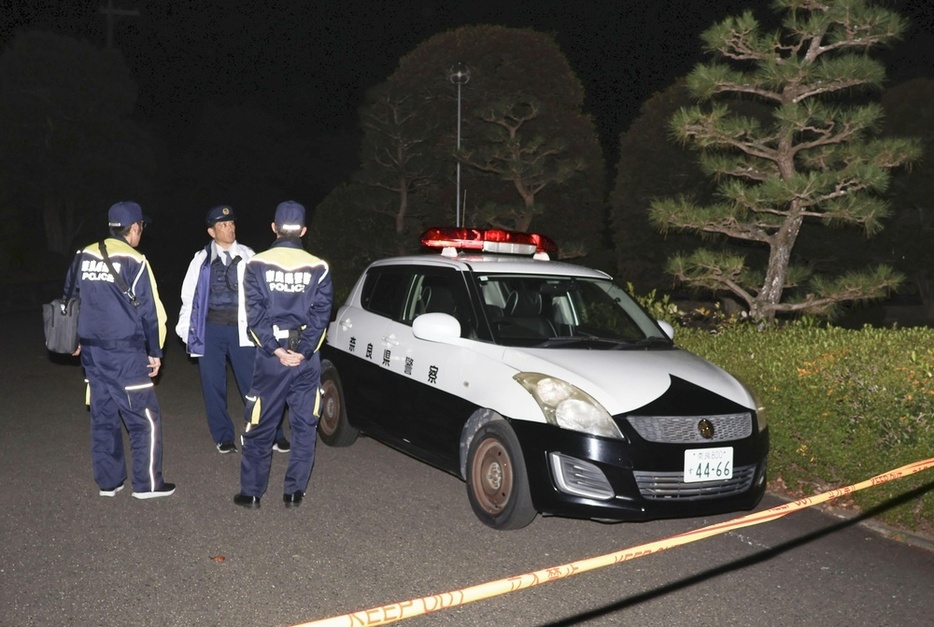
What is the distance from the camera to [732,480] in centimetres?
570

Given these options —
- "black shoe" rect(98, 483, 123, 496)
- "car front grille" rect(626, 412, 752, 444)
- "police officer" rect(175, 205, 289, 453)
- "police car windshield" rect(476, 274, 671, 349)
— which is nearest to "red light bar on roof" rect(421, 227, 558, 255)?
"police car windshield" rect(476, 274, 671, 349)

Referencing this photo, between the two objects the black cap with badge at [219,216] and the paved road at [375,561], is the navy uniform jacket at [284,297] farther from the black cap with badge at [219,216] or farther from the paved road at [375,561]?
the black cap with badge at [219,216]

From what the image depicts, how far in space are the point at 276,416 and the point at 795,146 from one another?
613 cm

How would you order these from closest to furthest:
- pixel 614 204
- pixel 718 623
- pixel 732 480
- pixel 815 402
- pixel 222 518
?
pixel 718 623 < pixel 732 480 < pixel 222 518 < pixel 815 402 < pixel 614 204

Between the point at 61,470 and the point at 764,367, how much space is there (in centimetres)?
506

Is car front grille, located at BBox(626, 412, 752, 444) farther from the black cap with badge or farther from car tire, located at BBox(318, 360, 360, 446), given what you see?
the black cap with badge

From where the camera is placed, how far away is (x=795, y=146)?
32.6ft

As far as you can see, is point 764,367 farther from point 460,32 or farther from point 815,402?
point 460,32

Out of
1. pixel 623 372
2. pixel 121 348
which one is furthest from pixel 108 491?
pixel 623 372

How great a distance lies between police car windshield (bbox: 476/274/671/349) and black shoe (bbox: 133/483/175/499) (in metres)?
2.33

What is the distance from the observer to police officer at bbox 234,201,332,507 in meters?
6.12

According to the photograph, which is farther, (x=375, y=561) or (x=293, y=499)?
(x=293, y=499)

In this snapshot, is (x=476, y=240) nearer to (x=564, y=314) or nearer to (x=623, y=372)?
(x=564, y=314)

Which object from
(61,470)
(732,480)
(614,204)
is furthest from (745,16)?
(614,204)
